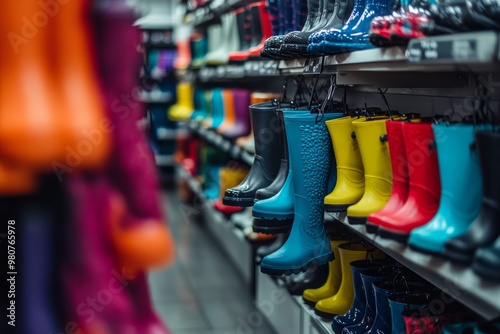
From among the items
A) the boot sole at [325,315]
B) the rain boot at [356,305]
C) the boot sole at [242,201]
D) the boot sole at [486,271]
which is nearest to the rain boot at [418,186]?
the boot sole at [486,271]

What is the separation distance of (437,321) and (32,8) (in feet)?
4.70

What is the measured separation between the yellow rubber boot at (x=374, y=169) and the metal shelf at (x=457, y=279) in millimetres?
155

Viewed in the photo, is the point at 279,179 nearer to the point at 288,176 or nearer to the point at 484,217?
the point at 288,176

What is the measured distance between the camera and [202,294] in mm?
4395

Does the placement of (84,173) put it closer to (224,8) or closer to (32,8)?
(32,8)

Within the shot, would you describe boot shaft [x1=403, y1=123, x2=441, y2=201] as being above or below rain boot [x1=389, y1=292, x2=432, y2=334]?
above

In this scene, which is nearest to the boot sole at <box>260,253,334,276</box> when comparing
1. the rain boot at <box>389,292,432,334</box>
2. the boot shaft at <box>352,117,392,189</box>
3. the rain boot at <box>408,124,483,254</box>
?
the rain boot at <box>389,292,432,334</box>

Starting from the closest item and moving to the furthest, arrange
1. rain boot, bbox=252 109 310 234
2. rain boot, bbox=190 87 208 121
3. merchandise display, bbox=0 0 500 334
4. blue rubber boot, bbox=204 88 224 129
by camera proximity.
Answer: merchandise display, bbox=0 0 500 334, rain boot, bbox=252 109 310 234, blue rubber boot, bbox=204 88 224 129, rain boot, bbox=190 87 208 121

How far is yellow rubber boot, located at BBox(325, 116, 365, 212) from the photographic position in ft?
7.14

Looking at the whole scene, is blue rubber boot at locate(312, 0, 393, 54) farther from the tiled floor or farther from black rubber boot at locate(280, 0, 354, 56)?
the tiled floor

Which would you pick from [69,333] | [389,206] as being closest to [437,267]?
[389,206]

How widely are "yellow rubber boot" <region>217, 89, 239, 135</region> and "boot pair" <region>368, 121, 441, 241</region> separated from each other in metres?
3.06

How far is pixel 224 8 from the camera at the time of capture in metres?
5.19

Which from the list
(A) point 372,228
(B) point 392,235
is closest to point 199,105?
(A) point 372,228
